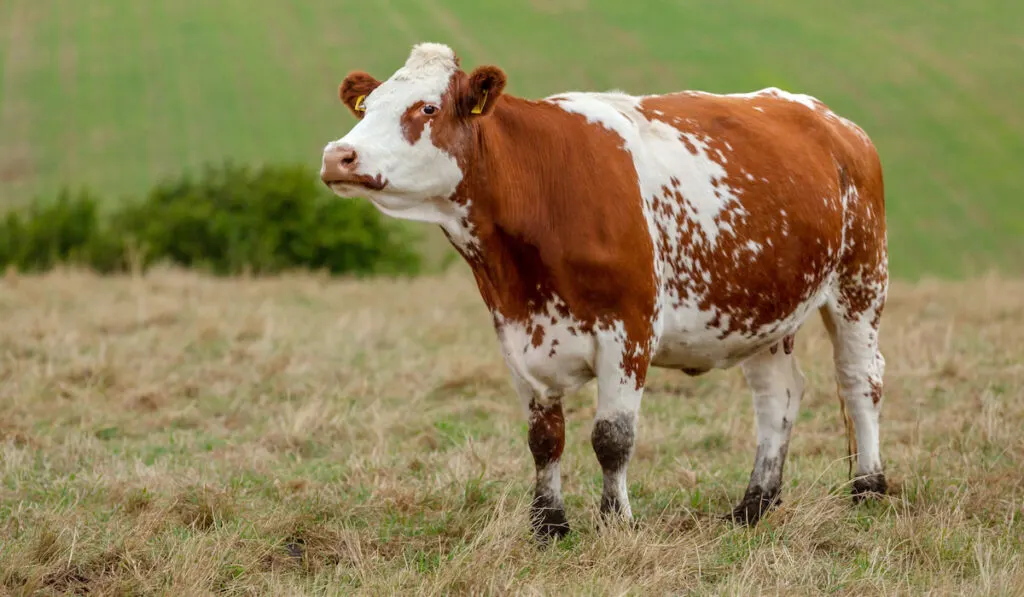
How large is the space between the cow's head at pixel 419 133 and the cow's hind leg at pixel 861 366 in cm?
237

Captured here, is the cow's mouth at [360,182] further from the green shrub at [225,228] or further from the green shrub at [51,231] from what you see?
the green shrub at [51,231]

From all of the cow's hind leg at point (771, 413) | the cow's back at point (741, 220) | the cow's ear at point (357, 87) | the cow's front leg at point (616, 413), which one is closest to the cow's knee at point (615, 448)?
the cow's front leg at point (616, 413)

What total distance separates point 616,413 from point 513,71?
27.4 m

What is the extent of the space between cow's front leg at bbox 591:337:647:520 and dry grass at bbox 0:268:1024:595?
20 cm

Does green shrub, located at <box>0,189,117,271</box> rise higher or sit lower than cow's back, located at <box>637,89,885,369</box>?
lower

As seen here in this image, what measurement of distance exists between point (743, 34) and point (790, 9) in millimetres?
3140

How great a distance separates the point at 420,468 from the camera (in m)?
6.57

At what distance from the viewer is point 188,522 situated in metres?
5.46

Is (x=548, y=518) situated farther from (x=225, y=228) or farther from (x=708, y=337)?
(x=225, y=228)

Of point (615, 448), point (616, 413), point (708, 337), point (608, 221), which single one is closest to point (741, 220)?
point (708, 337)

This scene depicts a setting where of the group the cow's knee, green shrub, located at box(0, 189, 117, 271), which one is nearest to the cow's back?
the cow's knee

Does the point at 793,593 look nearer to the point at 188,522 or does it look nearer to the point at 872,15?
the point at 188,522

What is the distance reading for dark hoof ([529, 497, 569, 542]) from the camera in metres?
5.33

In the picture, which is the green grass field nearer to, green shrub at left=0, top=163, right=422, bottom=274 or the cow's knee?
green shrub at left=0, top=163, right=422, bottom=274
